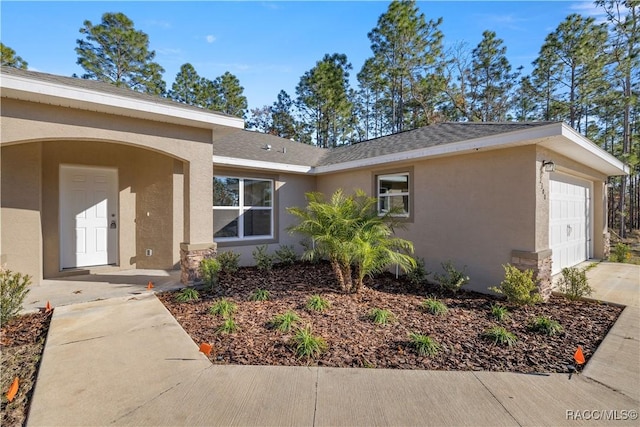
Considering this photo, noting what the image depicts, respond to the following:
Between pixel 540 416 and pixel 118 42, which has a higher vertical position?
pixel 118 42

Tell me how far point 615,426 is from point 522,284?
2.88 metres

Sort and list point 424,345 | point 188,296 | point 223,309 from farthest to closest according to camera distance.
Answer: point 188,296, point 223,309, point 424,345

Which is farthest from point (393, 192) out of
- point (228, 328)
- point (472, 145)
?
point (228, 328)

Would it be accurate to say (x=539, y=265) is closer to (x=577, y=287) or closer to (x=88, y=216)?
(x=577, y=287)

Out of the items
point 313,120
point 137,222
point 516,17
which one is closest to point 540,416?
point 137,222

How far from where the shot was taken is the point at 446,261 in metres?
6.77

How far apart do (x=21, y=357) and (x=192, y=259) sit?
2.79 m

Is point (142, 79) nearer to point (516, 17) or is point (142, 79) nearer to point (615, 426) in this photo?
point (516, 17)

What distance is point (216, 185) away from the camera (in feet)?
26.5

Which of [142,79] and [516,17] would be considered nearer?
[516,17]

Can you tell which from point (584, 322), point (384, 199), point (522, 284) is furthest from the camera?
point (384, 199)

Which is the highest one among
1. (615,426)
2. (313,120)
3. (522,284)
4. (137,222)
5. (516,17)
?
(313,120)

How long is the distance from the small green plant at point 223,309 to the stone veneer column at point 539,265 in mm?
5240

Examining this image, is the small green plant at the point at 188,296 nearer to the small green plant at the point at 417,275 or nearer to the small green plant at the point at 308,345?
the small green plant at the point at 308,345
